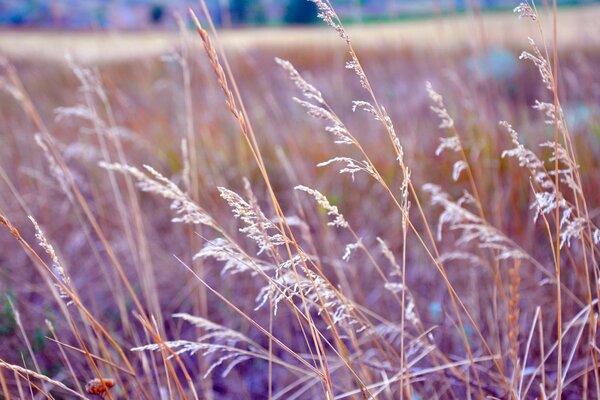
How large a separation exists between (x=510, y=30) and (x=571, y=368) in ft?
9.41

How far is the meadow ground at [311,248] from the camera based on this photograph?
855 mm

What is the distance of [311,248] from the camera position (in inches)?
57.1

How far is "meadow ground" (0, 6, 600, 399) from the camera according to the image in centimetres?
85

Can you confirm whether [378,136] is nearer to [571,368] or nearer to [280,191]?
[280,191]

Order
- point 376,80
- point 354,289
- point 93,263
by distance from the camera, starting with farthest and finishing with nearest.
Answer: point 376,80
point 93,263
point 354,289

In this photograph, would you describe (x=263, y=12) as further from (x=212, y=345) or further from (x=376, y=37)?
(x=212, y=345)

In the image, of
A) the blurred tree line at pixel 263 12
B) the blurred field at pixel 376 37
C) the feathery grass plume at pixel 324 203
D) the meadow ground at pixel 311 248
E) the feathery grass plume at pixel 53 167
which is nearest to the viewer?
the feathery grass plume at pixel 324 203

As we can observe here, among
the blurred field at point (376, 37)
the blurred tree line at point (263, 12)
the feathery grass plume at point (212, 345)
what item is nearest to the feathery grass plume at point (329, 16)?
the feathery grass plume at point (212, 345)

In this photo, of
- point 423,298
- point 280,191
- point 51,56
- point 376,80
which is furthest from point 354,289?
point 51,56

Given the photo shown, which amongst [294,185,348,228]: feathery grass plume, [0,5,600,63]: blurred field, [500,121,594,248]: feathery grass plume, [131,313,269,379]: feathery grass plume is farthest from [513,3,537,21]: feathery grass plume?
[0,5,600,63]: blurred field

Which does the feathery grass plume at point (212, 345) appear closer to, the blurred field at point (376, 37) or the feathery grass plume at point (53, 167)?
the feathery grass plume at point (53, 167)

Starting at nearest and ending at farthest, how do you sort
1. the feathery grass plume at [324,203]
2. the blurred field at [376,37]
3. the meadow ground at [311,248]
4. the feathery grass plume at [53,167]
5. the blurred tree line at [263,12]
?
the feathery grass plume at [324,203], the meadow ground at [311,248], the feathery grass plume at [53,167], the blurred field at [376,37], the blurred tree line at [263,12]

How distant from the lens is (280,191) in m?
2.32

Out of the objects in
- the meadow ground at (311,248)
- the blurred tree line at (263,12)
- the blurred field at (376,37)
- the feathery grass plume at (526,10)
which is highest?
the blurred tree line at (263,12)
